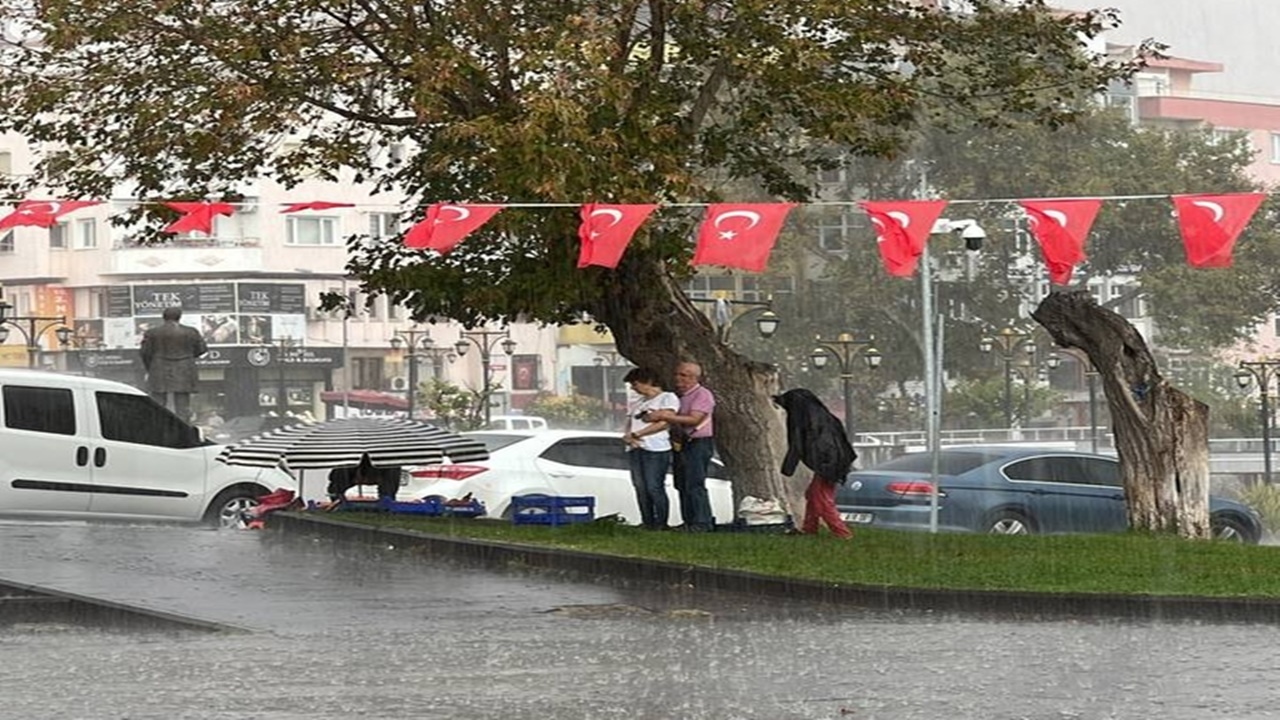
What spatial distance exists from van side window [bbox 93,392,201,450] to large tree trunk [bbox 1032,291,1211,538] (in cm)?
907

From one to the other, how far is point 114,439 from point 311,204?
3.35m

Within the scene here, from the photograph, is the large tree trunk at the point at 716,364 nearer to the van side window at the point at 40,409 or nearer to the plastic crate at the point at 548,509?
the plastic crate at the point at 548,509

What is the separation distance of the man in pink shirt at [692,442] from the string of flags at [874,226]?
109cm

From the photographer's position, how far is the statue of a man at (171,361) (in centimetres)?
2988

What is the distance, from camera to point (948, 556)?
1900 centimetres

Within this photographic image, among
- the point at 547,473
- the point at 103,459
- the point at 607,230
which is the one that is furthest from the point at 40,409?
the point at 607,230

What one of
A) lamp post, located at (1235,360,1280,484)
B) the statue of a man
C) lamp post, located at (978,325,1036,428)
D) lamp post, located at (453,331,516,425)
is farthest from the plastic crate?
lamp post, located at (453,331,516,425)

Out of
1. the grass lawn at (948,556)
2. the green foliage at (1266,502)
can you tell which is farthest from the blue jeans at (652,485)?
the green foliage at (1266,502)

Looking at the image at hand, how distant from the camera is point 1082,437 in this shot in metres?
70.7

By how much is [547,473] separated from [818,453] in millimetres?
5945

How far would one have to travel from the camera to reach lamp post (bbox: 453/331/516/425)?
217ft

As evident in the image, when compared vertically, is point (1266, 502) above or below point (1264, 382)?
below

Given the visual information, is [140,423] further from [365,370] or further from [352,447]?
[365,370]

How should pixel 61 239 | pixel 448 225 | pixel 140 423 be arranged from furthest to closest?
1. pixel 61 239
2. pixel 140 423
3. pixel 448 225
